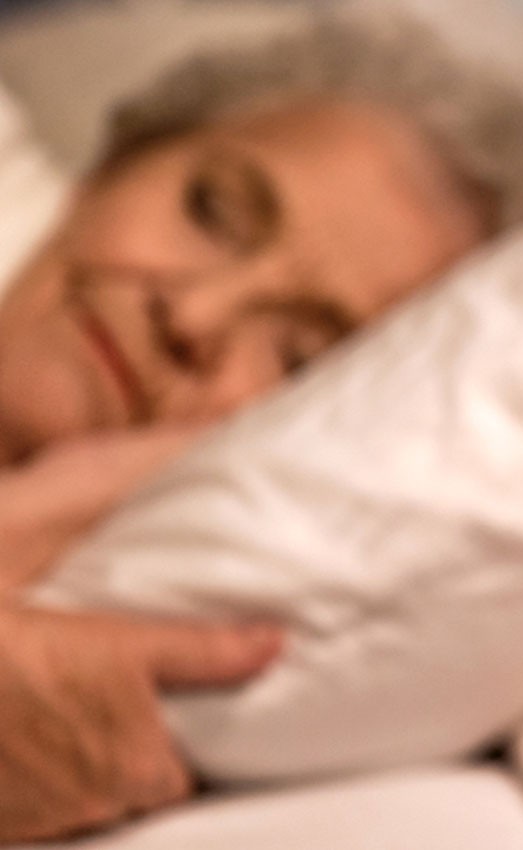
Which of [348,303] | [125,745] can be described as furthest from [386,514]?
[348,303]

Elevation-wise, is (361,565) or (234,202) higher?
(234,202)

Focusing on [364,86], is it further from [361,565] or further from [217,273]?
[361,565]

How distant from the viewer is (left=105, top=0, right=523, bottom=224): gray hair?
82 cm

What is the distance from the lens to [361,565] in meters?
0.47

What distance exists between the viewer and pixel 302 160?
0.76 meters

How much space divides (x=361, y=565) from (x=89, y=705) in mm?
161

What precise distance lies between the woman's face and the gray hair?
0.06 m

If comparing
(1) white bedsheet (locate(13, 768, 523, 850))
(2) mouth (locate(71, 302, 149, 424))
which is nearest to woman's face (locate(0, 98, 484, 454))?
(2) mouth (locate(71, 302, 149, 424))

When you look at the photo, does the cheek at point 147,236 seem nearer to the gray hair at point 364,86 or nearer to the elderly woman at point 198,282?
the elderly woman at point 198,282

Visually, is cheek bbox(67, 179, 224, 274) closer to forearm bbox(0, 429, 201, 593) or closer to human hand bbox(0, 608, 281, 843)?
forearm bbox(0, 429, 201, 593)

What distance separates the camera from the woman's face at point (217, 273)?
71 cm

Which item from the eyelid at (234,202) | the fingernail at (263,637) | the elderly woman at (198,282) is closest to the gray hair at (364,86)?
the elderly woman at (198,282)

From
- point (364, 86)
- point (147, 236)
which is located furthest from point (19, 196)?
point (364, 86)

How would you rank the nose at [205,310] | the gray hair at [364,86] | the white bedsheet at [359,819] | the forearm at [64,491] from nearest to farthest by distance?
the white bedsheet at [359,819] < the forearm at [64,491] < the nose at [205,310] < the gray hair at [364,86]
